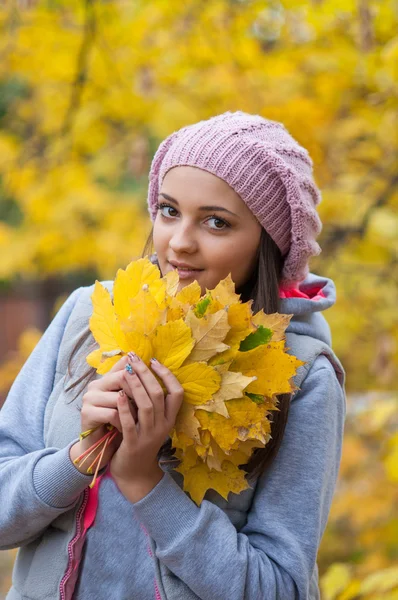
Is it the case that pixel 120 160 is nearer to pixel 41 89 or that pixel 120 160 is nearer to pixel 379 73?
pixel 41 89

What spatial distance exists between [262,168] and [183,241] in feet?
0.87

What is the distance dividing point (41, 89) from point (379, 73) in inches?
99.4

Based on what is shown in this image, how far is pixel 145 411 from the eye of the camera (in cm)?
129

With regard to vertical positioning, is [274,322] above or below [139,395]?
above

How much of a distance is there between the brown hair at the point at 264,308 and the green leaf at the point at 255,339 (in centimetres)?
21

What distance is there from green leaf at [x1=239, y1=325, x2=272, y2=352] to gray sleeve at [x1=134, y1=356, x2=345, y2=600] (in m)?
0.29

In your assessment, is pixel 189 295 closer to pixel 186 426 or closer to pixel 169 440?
pixel 186 426

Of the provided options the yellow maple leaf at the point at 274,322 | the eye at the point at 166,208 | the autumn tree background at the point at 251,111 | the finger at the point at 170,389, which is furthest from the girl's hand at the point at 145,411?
the autumn tree background at the point at 251,111

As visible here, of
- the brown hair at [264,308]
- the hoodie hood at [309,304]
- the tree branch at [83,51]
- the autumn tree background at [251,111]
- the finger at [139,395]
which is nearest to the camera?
the finger at [139,395]

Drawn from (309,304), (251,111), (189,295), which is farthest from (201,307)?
(251,111)

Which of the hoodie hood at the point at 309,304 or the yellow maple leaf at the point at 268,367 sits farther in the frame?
the hoodie hood at the point at 309,304

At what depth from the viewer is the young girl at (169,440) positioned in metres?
1.42

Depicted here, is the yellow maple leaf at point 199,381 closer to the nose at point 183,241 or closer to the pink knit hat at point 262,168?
the nose at point 183,241

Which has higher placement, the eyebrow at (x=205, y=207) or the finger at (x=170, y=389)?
the eyebrow at (x=205, y=207)
